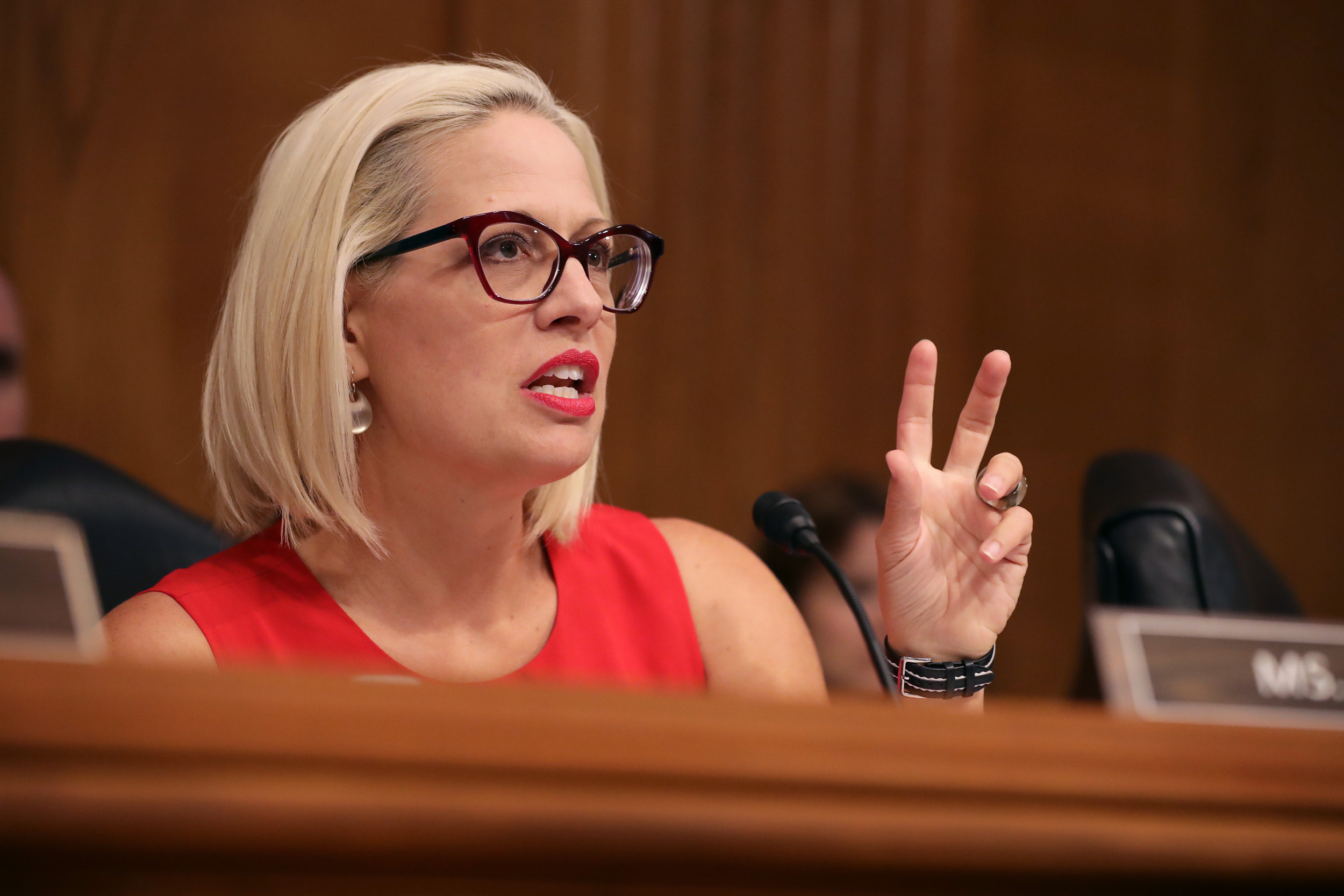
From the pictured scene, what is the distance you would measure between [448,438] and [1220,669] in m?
0.81

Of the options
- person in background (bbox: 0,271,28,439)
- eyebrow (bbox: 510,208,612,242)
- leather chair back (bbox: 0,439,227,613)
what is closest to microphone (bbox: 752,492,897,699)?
eyebrow (bbox: 510,208,612,242)

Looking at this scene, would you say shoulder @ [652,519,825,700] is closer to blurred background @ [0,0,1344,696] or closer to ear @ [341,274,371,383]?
ear @ [341,274,371,383]

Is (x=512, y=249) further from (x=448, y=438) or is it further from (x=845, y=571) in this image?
(x=845, y=571)

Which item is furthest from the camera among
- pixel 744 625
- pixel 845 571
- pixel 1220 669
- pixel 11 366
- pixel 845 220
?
pixel 845 220

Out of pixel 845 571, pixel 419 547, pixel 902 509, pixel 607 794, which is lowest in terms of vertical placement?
pixel 845 571

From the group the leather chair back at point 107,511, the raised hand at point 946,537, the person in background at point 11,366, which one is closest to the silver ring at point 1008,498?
the raised hand at point 946,537

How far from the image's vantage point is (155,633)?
1109mm

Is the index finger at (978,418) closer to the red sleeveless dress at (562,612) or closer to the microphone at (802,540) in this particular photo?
the microphone at (802,540)

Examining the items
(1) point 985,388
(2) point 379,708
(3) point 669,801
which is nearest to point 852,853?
(3) point 669,801

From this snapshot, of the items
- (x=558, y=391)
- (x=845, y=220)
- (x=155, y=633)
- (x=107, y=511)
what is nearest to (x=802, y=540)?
(x=558, y=391)

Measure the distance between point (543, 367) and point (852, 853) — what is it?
807 millimetres

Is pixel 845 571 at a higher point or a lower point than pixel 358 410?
lower

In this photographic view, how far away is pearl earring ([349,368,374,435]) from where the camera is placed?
1235mm

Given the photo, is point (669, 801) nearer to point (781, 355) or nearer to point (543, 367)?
point (543, 367)
